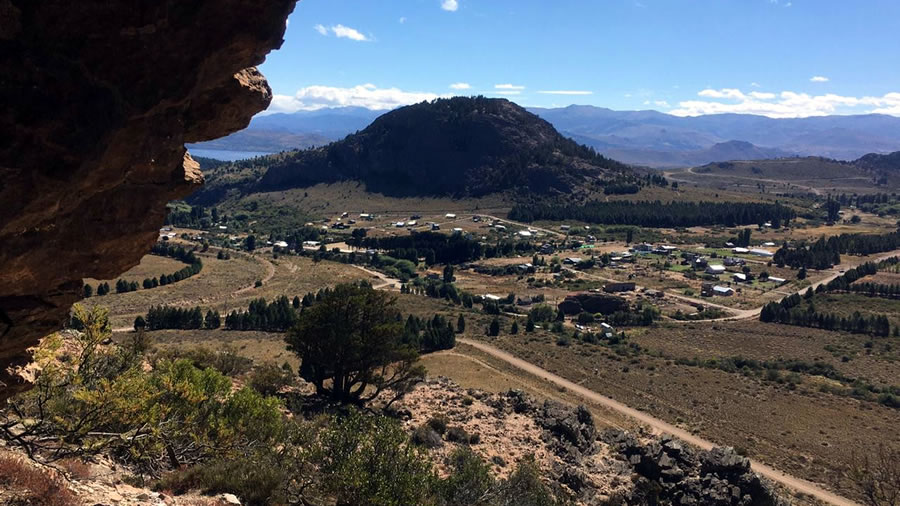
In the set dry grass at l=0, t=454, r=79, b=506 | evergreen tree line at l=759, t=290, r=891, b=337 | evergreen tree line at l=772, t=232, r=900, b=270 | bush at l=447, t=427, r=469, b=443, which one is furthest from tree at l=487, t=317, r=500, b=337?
evergreen tree line at l=772, t=232, r=900, b=270

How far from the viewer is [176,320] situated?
235ft

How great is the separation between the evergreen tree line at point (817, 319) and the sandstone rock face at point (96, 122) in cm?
10509

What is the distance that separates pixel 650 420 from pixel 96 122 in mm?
49653

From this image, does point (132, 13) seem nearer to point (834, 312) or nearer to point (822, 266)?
point (834, 312)

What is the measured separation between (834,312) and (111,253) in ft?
382

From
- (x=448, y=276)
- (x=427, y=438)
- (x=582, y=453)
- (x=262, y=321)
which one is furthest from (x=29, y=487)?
(x=448, y=276)

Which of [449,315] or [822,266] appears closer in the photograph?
[449,315]

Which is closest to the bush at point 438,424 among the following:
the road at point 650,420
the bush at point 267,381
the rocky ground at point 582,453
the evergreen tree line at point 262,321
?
the rocky ground at point 582,453

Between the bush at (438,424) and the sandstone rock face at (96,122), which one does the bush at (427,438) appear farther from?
the sandstone rock face at (96,122)

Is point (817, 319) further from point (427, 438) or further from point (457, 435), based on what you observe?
point (427, 438)

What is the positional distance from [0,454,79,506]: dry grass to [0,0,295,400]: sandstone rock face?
2.09 m

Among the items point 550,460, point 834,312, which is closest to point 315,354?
point 550,460

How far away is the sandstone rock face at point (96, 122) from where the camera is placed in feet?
28.9

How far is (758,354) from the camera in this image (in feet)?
250
